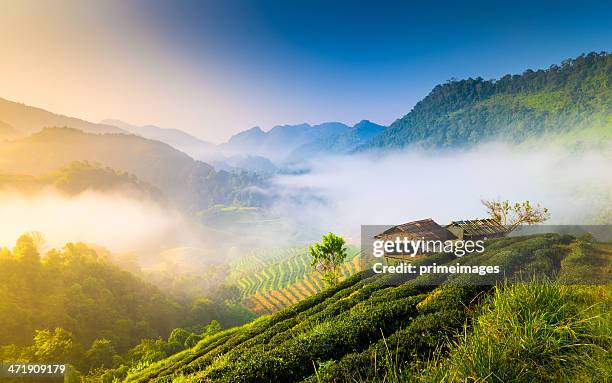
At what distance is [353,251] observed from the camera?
147 metres

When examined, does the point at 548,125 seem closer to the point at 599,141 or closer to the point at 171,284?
the point at 599,141

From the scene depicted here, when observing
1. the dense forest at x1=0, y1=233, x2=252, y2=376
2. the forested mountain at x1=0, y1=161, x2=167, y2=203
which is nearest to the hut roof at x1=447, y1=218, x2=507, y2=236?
the dense forest at x1=0, y1=233, x2=252, y2=376

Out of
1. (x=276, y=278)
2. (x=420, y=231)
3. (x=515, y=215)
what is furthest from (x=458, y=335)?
(x=276, y=278)

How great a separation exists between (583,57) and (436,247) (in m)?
222

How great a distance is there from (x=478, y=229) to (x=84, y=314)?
6651 centimetres

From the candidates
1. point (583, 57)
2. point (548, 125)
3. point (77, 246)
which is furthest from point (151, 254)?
point (583, 57)

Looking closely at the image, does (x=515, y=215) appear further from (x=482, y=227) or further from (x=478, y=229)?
(x=478, y=229)

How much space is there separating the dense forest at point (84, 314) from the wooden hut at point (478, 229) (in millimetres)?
35066

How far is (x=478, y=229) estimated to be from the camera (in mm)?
40125

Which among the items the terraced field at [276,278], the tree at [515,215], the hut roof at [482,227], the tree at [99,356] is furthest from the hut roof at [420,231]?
the terraced field at [276,278]

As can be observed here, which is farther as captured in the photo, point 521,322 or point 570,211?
point 570,211

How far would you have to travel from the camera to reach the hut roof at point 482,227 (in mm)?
39312

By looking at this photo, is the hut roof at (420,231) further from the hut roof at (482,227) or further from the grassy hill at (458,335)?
the grassy hill at (458,335)

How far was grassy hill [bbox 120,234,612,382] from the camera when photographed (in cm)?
457
